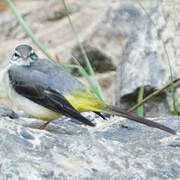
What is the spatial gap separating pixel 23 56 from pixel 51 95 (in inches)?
19.9

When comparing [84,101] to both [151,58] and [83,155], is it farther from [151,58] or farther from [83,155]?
[151,58]

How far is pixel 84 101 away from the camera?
623 cm

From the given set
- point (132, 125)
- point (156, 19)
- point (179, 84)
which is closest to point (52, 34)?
point (156, 19)

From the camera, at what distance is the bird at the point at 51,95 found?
6.14 metres

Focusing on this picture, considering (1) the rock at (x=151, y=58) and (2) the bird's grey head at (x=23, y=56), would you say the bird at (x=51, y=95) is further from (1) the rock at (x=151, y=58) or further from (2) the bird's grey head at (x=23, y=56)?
(1) the rock at (x=151, y=58)

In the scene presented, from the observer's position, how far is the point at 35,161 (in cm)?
531

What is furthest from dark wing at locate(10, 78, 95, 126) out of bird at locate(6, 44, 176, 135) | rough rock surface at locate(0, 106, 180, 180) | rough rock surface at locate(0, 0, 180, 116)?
rough rock surface at locate(0, 0, 180, 116)

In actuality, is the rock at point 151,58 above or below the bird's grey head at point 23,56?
below

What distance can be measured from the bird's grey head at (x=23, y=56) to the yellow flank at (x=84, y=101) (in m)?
0.47

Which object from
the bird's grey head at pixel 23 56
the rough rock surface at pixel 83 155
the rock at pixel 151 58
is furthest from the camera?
the rock at pixel 151 58

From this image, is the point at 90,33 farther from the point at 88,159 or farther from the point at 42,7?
the point at 88,159

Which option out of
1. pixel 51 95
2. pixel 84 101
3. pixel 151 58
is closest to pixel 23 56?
pixel 51 95

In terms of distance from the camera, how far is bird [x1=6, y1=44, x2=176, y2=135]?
614cm

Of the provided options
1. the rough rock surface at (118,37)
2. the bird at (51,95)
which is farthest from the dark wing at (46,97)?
the rough rock surface at (118,37)
